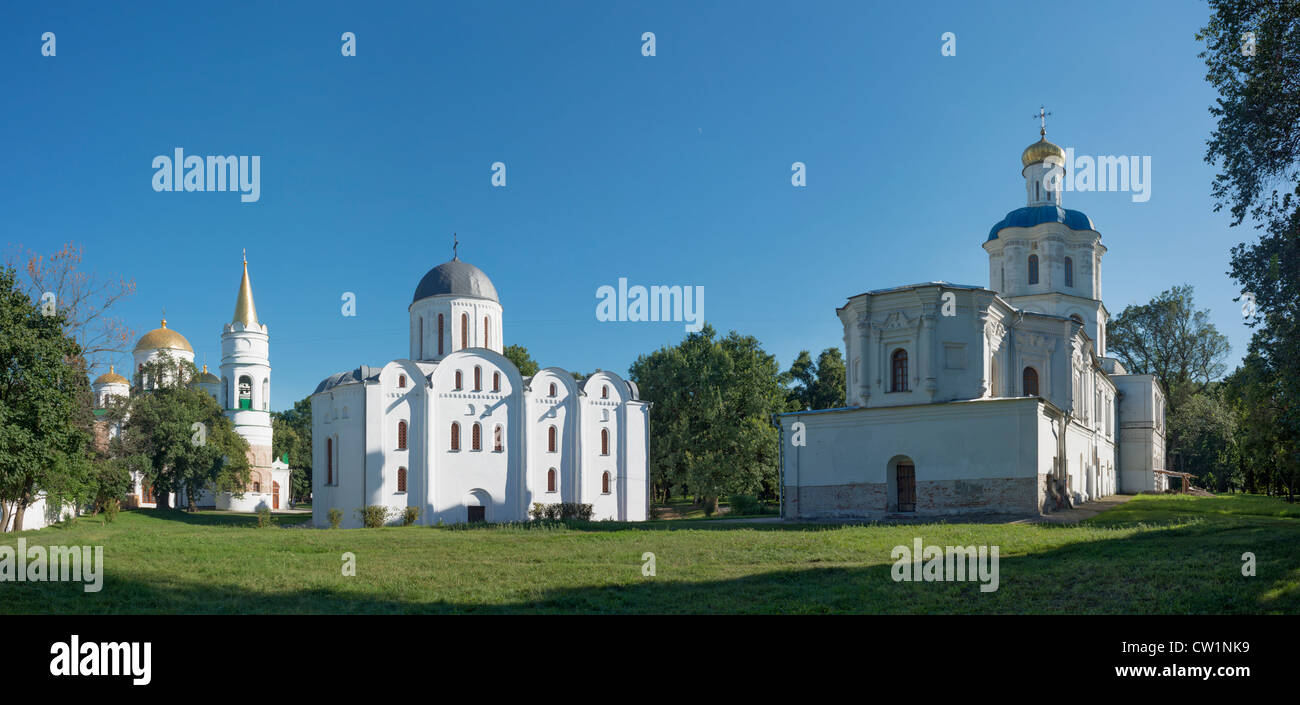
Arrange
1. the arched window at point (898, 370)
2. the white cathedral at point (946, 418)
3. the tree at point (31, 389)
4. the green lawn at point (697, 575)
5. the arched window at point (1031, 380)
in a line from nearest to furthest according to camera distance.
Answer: the green lawn at point (697, 575) → the tree at point (31, 389) → the white cathedral at point (946, 418) → the arched window at point (898, 370) → the arched window at point (1031, 380)

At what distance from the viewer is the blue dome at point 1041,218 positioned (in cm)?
4016

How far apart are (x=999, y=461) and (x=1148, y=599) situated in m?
16.9

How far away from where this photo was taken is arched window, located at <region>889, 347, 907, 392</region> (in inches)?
1196

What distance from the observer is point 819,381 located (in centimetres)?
5797

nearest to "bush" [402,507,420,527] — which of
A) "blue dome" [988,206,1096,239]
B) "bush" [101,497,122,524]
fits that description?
"bush" [101,497,122,524]

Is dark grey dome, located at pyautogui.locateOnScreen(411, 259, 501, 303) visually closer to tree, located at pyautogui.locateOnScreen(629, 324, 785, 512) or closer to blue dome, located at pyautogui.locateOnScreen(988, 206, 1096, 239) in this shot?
tree, located at pyautogui.locateOnScreen(629, 324, 785, 512)

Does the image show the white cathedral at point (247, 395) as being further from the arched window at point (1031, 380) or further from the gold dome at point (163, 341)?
the arched window at point (1031, 380)

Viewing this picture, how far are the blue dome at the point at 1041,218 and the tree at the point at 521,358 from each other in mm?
27027

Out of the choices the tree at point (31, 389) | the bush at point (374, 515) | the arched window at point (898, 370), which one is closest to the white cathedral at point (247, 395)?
the bush at point (374, 515)

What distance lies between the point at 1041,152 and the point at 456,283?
1069 inches

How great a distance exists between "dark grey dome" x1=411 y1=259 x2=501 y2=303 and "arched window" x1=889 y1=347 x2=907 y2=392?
66.2 feet
